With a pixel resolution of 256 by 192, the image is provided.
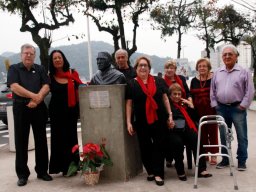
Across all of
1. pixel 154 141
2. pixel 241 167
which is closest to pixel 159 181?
pixel 154 141

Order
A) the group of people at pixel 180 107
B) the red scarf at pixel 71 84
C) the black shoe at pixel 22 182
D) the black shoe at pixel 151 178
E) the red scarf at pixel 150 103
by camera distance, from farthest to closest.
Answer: the red scarf at pixel 71 84, the black shoe at pixel 22 182, the black shoe at pixel 151 178, the group of people at pixel 180 107, the red scarf at pixel 150 103

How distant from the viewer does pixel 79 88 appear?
17.7 feet

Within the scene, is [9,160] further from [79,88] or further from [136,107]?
[136,107]

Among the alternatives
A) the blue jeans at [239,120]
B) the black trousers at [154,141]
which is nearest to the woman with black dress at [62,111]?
the black trousers at [154,141]

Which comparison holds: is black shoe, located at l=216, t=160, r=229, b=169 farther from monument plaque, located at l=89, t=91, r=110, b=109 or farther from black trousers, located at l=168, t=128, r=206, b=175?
monument plaque, located at l=89, t=91, r=110, b=109

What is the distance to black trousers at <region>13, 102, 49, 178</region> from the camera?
5.44 m

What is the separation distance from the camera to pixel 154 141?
5.26 metres

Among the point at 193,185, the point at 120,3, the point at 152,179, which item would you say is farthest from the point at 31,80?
the point at 120,3

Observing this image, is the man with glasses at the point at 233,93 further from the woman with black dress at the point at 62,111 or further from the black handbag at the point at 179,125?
the woman with black dress at the point at 62,111

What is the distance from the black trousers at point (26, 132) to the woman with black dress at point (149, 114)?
1278mm

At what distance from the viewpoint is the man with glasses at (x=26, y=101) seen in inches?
211

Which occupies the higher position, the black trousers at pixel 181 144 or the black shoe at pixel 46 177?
the black trousers at pixel 181 144

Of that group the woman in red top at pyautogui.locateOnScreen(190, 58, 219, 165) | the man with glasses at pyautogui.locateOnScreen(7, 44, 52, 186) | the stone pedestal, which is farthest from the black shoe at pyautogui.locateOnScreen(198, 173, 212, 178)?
the man with glasses at pyautogui.locateOnScreen(7, 44, 52, 186)

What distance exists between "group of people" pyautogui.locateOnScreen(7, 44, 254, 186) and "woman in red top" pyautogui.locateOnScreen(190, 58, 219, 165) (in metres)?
0.02
